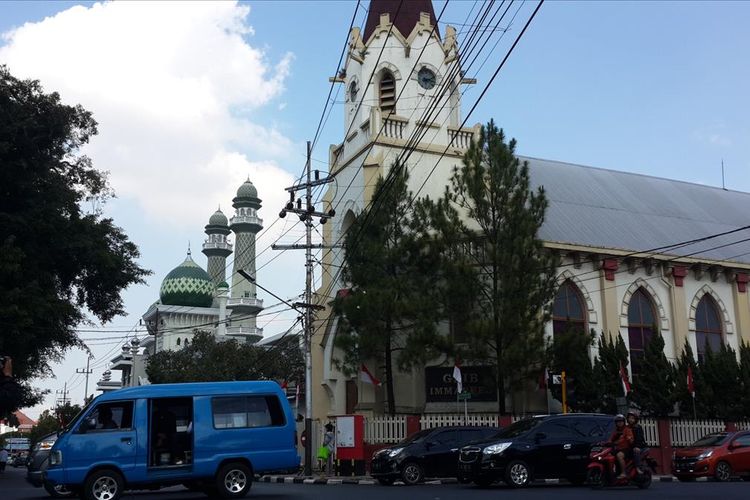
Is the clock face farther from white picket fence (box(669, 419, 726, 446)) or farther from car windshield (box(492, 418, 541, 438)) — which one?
car windshield (box(492, 418, 541, 438))

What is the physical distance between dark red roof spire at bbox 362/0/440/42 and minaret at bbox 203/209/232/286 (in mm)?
79358

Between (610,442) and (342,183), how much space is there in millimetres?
23040

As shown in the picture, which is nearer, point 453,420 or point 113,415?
point 113,415

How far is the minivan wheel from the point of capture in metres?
15.5

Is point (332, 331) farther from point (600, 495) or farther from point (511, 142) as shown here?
point (600, 495)

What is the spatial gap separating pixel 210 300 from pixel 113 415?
78573 millimetres

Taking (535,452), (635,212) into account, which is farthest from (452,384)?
(635,212)

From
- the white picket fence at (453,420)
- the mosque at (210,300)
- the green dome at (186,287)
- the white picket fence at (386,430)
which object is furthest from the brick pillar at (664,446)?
the green dome at (186,287)

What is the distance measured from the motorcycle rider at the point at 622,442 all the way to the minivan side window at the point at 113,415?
934cm

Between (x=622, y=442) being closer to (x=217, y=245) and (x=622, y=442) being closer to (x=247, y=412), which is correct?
(x=247, y=412)

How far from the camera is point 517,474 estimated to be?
17.3m

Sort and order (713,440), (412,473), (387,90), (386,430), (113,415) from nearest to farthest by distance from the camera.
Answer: (113,415)
(412,473)
(713,440)
(386,430)
(387,90)

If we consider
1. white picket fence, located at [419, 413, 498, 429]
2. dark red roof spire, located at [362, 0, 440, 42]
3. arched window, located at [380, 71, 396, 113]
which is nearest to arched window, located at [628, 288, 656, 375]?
white picket fence, located at [419, 413, 498, 429]

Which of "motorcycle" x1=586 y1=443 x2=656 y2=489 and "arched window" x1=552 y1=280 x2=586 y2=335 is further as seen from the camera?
"arched window" x1=552 y1=280 x2=586 y2=335
